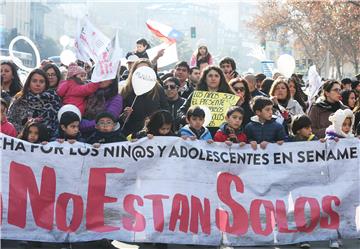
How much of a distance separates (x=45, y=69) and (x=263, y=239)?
3.20 meters

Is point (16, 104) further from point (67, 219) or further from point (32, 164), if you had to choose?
point (67, 219)

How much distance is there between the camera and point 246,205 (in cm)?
635

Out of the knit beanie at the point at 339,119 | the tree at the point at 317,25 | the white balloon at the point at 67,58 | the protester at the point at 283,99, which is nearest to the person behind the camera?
the knit beanie at the point at 339,119

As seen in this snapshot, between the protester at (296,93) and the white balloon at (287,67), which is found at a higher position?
the white balloon at (287,67)

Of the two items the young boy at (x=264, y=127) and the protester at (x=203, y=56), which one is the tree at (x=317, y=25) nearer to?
the protester at (x=203, y=56)

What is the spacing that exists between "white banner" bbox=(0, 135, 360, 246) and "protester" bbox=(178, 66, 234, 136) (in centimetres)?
135

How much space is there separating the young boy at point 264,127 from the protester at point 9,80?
2.65 meters

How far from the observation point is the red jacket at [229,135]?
678cm

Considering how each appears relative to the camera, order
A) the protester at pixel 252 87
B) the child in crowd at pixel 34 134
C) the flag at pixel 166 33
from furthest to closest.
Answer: the flag at pixel 166 33, the protester at pixel 252 87, the child in crowd at pixel 34 134

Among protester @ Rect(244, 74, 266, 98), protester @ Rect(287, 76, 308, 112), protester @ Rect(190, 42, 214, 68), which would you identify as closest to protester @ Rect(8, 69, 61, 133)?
protester @ Rect(244, 74, 266, 98)

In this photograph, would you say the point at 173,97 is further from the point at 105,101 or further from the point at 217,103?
the point at 105,101

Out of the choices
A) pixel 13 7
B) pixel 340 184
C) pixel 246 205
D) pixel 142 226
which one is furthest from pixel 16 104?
pixel 13 7

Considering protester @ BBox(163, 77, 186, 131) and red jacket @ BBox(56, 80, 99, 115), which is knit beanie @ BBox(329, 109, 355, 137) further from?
red jacket @ BBox(56, 80, 99, 115)

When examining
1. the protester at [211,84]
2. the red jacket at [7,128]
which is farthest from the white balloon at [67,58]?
the red jacket at [7,128]
